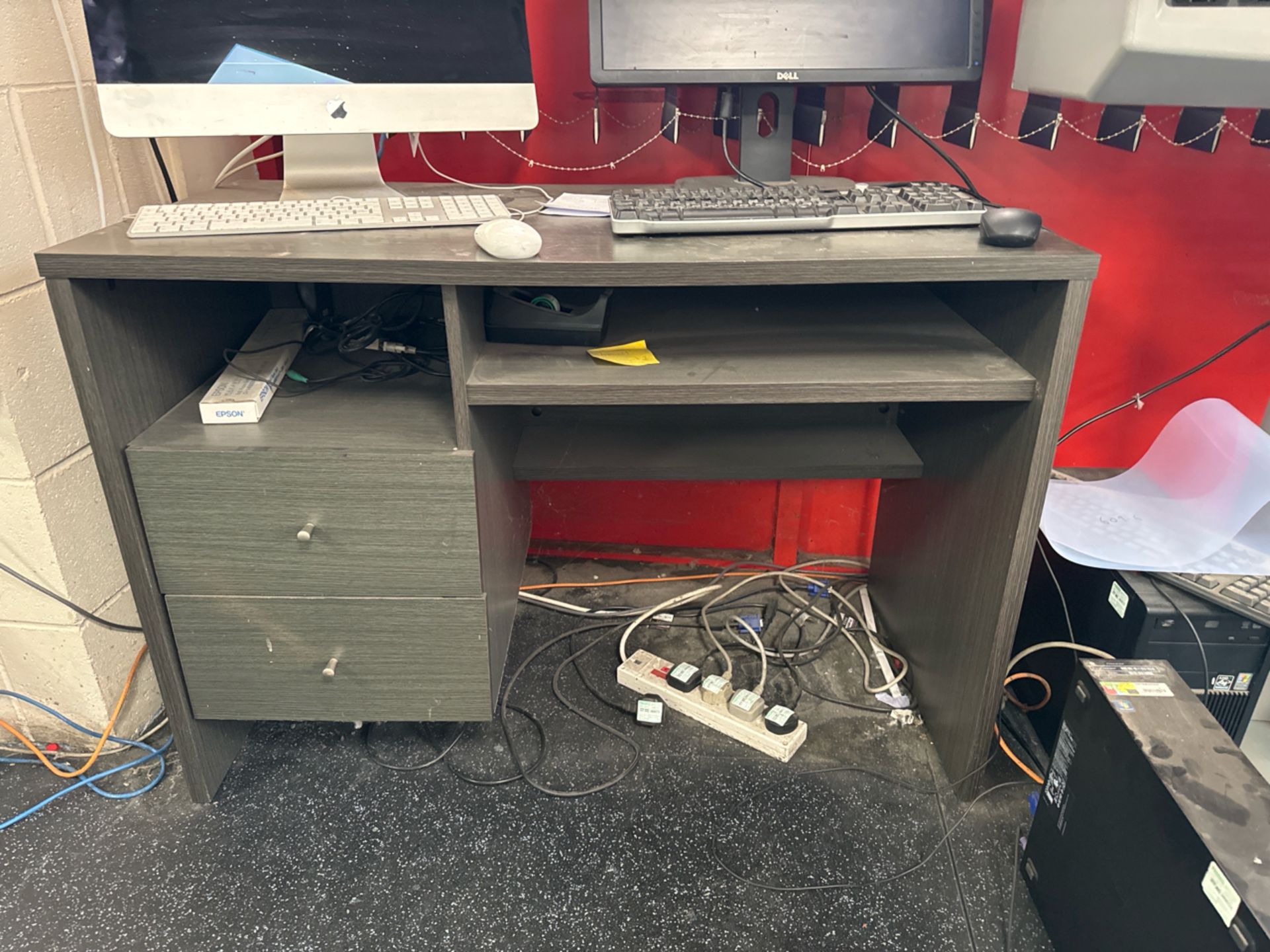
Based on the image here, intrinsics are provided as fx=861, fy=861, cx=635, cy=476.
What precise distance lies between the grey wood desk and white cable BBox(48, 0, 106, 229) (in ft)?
0.70

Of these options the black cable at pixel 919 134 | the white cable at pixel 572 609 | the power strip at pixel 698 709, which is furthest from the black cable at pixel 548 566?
the black cable at pixel 919 134

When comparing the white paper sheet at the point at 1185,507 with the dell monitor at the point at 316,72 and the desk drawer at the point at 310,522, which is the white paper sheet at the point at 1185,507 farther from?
the dell monitor at the point at 316,72

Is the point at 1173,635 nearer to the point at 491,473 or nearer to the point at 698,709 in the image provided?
the point at 698,709

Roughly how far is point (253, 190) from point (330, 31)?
0.31 metres

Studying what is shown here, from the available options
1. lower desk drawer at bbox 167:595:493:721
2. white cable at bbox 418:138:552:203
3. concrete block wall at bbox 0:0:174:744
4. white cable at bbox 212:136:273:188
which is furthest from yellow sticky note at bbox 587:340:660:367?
concrete block wall at bbox 0:0:174:744

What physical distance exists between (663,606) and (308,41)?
1077 mm

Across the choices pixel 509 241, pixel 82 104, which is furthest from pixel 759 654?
pixel 82 104

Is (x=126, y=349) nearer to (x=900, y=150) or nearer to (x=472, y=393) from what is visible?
(x=472, y=393)

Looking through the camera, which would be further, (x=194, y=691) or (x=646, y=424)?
(x=646, y=424)

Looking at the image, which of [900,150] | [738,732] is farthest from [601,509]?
[900,150]

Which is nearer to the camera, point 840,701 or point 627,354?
point 627,354

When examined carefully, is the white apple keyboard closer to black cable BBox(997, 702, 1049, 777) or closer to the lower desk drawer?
the lower desk drawer

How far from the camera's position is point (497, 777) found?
1.29m

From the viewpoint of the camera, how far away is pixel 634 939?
1.06 metres
